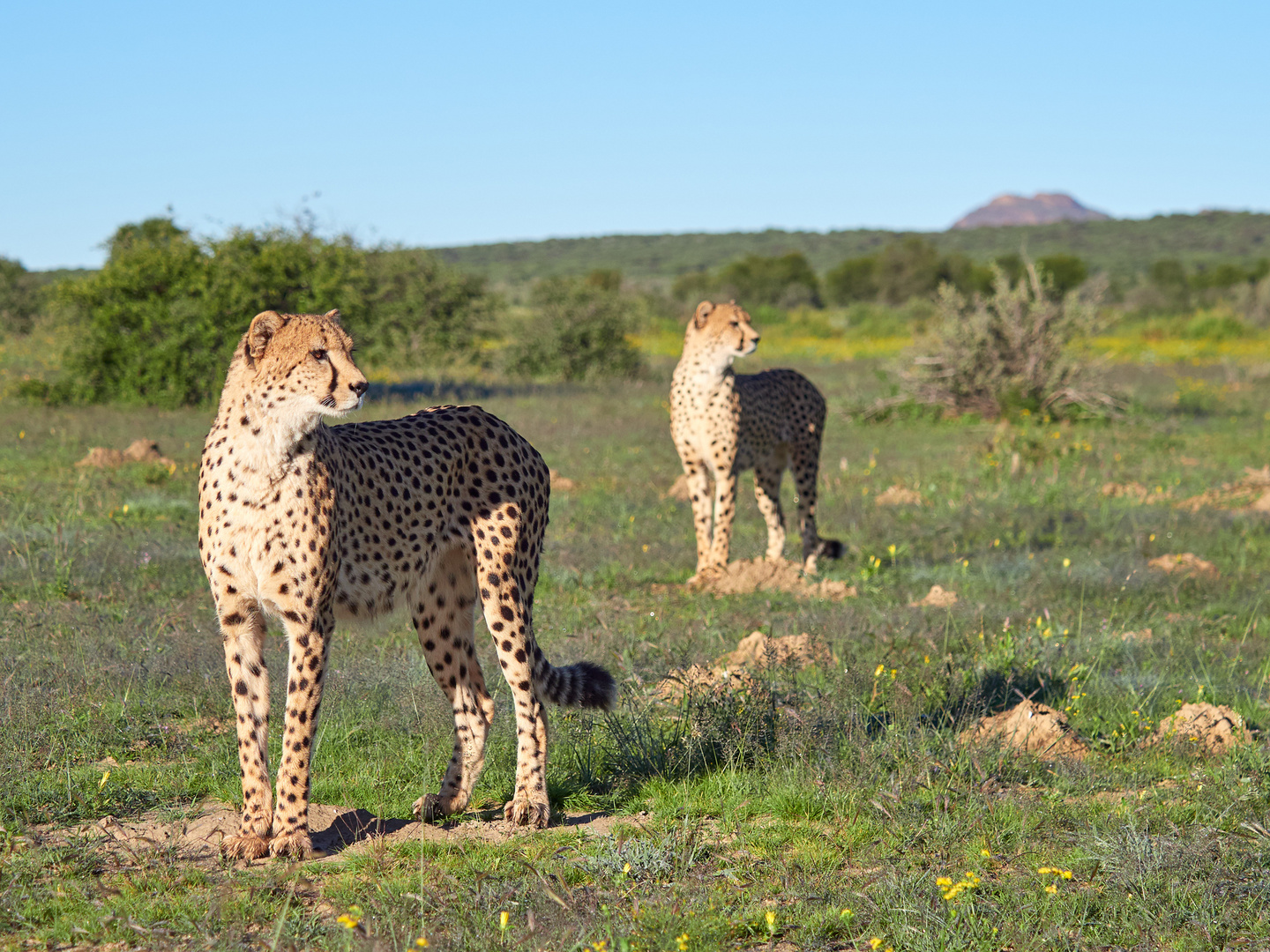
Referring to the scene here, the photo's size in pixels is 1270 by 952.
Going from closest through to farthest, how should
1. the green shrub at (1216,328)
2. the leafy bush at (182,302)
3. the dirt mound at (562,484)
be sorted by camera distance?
the dirt mound at (562,484) → the leafy bush at (182,302) → the green shrub at (1216,328)

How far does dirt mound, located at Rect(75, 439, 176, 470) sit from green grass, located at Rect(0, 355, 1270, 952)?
155 cm

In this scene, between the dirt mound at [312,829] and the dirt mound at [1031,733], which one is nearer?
the dirt mound at [312,829]

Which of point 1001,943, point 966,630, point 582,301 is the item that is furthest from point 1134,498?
point 582,301

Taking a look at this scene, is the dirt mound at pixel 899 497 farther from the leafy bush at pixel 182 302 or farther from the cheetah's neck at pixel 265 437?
the leafy bush at pixel 182 302

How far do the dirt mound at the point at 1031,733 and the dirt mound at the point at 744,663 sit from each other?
2.79ft

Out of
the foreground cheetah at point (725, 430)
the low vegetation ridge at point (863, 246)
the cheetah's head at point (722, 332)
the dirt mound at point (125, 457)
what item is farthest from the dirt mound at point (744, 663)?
the low vegetation ridge at point (863, 246)

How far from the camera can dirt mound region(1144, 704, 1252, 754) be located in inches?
172

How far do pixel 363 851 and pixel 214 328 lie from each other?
12.4m

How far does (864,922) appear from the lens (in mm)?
3012

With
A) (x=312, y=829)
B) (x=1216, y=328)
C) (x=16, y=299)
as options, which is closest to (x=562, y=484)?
(x=312, y=829)

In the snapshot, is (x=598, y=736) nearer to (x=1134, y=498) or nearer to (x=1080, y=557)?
(x=1080, y=557)

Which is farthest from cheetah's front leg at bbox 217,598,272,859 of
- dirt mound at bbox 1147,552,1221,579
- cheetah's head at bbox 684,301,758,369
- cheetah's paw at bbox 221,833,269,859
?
dirt mound at bbox 1147,552,1221,579

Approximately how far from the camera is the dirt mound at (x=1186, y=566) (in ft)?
23.8

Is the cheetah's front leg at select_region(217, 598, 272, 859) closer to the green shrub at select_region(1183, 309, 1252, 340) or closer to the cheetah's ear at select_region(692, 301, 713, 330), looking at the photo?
the cheetah's ear at select_region(692, 301, 713, 330)
